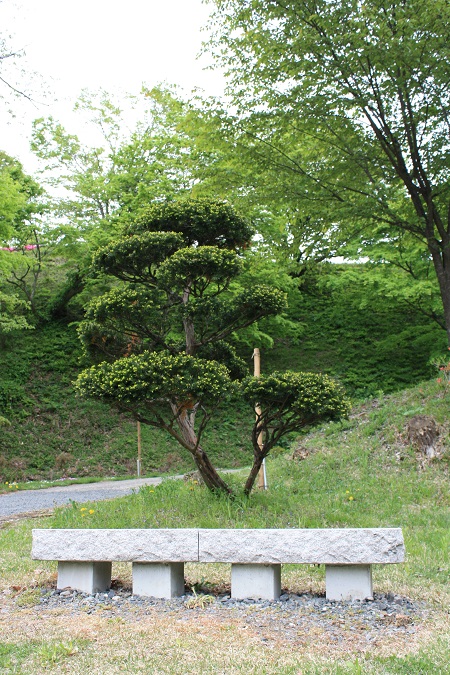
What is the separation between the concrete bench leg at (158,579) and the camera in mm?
4184

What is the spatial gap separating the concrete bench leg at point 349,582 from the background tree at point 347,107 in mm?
5785

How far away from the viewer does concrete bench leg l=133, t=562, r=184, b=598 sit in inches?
165

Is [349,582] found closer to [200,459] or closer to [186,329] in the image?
[200,459]

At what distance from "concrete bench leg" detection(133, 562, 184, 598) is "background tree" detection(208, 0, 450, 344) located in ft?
19.5

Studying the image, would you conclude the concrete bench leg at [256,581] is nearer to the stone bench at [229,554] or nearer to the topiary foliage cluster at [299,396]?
the stone bench at [229,554]

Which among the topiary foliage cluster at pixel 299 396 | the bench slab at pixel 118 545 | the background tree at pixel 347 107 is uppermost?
the background tree at pixel 347 107

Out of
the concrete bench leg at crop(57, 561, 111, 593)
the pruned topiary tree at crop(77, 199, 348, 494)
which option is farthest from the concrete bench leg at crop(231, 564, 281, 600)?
the pruned topiary tree at crop(77, 199, 348, 494)

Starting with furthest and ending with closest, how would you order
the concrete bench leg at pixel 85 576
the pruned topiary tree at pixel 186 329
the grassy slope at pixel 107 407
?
1. the grassy slope at pixel 107 407
2. the pruned topiary tree at pixel 186 329
3. the concrete bench leg at pixel 85 576

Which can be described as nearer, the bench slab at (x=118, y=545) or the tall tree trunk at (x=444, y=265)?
the bench slab at (x=118, y=545)

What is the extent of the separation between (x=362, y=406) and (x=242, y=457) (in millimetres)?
5206

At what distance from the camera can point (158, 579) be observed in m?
4.22

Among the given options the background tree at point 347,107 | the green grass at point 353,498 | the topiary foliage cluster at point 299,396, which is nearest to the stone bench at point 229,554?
the green grass at point 353,498

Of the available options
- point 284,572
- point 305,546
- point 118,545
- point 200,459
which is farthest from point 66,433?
point 305,546

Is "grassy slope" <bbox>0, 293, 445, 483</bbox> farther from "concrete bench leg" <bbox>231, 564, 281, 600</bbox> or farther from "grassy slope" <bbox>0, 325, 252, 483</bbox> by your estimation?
"concrete bench leg" <bbox>231, 564, 281, 600</bbox>
